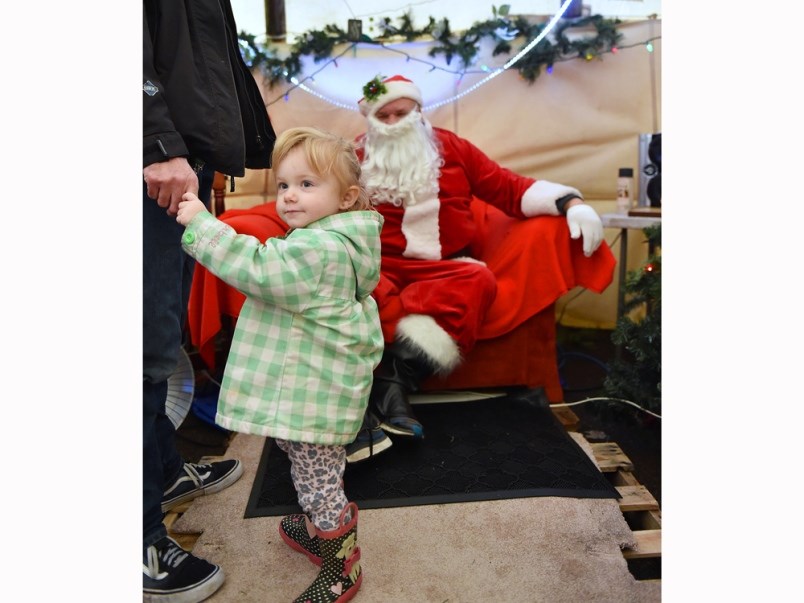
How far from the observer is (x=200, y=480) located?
1812mm

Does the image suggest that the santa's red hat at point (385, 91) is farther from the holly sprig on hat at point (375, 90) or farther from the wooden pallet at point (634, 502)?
the wooden pallet at point (634, 502)

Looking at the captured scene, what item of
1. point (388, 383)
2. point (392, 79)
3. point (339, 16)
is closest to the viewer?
point (388, 383)

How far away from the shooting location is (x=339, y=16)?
316cm

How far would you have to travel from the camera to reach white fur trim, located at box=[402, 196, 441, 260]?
2.62 m

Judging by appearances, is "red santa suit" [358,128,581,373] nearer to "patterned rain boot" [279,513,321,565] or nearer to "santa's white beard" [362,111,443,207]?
"santa's white beard" [362,111,443,207]

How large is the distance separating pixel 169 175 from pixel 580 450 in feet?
4.66

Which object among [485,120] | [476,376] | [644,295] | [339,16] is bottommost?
[476,376]

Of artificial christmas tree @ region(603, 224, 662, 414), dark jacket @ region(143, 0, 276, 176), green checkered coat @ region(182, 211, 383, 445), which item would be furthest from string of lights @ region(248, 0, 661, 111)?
green checkered coat @ region(182, 211, 383, 445)

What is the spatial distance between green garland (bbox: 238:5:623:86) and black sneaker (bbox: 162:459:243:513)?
76.8 inches

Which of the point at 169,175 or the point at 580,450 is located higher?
the point at 169,175

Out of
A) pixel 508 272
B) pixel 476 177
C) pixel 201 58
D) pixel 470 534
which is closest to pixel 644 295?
pixel 508 272

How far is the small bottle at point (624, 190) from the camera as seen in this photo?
299 cm

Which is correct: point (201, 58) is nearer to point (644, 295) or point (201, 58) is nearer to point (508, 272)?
point (508, 272)

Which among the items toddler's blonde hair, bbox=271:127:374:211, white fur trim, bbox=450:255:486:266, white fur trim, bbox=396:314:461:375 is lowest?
white fur trim, bbox=396:314:461:375
